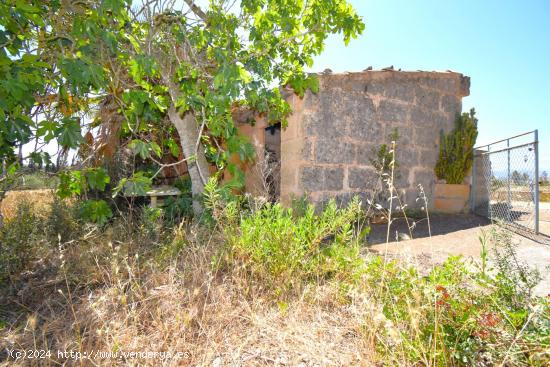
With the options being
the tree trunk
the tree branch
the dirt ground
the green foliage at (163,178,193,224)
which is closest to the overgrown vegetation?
the dirt ground

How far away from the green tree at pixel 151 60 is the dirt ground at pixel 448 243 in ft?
6.97

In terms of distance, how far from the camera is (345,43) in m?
3.46

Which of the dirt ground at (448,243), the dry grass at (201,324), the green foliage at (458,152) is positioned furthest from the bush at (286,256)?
the green foliage at (458,152)

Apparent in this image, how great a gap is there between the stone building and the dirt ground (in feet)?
2.74

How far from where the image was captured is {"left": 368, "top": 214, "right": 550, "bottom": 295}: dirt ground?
9.70 ft

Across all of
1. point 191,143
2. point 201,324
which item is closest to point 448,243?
point 201,324

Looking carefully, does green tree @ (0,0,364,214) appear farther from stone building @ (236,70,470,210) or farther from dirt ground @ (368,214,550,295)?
dirt ground @ (368,214,550,295)

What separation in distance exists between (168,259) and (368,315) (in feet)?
6.11

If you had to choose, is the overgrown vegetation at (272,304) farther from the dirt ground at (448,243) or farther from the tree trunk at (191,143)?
the tree trunk at (191,143)

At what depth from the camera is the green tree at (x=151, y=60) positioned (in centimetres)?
217

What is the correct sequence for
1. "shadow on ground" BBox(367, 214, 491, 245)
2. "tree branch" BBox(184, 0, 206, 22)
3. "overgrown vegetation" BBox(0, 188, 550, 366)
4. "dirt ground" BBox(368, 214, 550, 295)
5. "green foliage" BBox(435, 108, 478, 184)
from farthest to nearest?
1. "green foliage" BBox(435, 108, 478, 184)
2. "shadow on ground" BBox(367, 214, 491, 245)
3. "tree branch" BBox(184, 0, 206, 22)
4. "dirt ground" BBox(368, 214, 550, 295)
5. "overgrown vegetation" BBox(0, 188, 550, 366)

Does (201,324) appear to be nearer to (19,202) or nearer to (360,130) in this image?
(360,130)

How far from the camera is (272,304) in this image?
2148mm

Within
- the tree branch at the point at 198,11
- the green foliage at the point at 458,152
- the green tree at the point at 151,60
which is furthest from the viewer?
the green foliage at the point at 458,152
